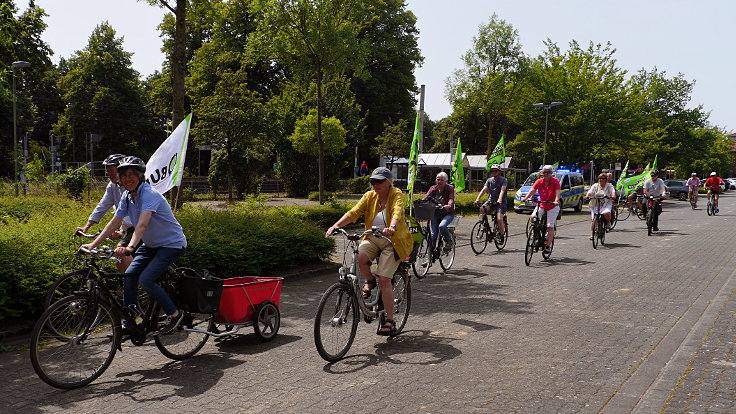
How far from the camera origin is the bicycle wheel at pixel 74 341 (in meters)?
4.45

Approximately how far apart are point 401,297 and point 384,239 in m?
0.82

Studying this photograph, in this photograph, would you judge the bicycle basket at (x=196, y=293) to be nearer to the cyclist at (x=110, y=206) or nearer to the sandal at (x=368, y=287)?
the cyclist at (x=110, y=206)

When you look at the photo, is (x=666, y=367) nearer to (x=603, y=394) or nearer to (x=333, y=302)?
(x=603, y=394)

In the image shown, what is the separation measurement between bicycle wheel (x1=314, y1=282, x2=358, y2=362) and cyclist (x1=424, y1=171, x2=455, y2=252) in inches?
205

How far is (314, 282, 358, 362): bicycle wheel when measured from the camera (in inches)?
203

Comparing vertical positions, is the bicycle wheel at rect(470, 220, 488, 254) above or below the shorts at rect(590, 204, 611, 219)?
below

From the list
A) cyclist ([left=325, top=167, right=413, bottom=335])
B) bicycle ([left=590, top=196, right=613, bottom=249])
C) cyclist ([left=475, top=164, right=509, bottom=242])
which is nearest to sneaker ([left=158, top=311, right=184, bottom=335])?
cyclist ([left=325, top=167, right=413, bottom=335])

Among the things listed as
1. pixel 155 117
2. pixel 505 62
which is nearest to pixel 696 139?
pixel 505 62

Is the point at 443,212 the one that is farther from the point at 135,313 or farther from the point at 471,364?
the point at 135,313

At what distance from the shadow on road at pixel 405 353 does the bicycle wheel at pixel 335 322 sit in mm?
120

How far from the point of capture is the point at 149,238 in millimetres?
5145

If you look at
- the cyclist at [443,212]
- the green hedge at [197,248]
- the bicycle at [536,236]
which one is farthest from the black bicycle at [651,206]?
the green hedge at [197,248]

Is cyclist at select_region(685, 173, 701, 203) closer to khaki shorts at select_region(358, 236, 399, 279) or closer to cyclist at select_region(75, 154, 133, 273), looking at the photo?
khaki shorts at select_region(358, 236, 399, 279)

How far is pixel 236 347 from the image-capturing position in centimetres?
591
